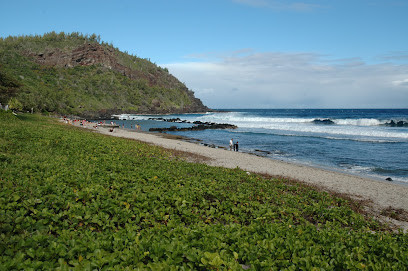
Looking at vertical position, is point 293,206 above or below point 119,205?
below

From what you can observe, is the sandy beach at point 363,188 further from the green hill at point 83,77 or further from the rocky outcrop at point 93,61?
the rocky outcrop at point 93,61

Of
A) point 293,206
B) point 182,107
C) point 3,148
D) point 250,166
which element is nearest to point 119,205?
point 293,206

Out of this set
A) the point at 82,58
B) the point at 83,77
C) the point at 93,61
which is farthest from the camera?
the point at 93,61

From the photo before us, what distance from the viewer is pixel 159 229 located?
18.3 feet

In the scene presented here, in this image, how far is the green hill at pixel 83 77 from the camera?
110 metres

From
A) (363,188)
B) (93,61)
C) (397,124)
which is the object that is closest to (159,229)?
(363,188)

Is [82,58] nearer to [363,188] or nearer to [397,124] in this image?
[397,124]

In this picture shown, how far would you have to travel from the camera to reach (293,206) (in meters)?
8.98

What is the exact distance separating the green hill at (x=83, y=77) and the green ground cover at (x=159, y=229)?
82354mm

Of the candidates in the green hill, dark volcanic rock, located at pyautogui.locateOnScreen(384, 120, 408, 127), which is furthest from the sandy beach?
the green hill

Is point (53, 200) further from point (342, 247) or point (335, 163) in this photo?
point (335, 163)

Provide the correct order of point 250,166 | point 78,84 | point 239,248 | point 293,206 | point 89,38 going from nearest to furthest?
point 239,248, point 293,206, point 250,166, point 78,84, point 89,38

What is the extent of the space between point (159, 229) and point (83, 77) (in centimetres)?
15332

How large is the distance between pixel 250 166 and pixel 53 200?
49.9ft
